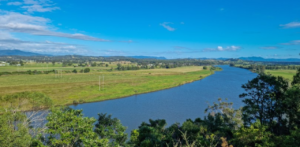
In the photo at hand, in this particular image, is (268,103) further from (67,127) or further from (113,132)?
(67,127)

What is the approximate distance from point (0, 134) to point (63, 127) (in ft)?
11.7

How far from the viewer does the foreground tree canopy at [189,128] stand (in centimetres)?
1051

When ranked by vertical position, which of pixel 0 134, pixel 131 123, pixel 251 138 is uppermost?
pixel 0 134

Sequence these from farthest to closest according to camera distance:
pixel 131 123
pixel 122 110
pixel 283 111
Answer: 1. pixel 122 110
2. pixel 131 123
3. pixel 283 111

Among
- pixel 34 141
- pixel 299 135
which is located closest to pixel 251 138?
pixel 299 135

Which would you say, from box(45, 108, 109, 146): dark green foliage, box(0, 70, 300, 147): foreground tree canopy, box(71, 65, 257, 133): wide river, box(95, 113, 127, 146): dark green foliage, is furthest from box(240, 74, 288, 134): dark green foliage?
box(71, 65, 257, 133): wide river

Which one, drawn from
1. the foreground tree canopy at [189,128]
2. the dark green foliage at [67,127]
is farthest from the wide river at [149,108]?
the dark green foliage at [67,127]

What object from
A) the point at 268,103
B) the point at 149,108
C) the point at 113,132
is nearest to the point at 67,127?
the point at 113,132

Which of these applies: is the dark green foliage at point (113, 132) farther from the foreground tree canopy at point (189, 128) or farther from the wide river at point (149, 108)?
A: the wide river at point (149, 108)

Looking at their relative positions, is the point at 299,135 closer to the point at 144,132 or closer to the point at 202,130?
the point at 202,130

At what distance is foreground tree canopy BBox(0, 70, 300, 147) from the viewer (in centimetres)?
1051

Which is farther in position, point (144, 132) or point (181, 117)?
point (181, 117)

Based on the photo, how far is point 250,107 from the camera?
59.0ft

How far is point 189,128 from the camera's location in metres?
19.0
